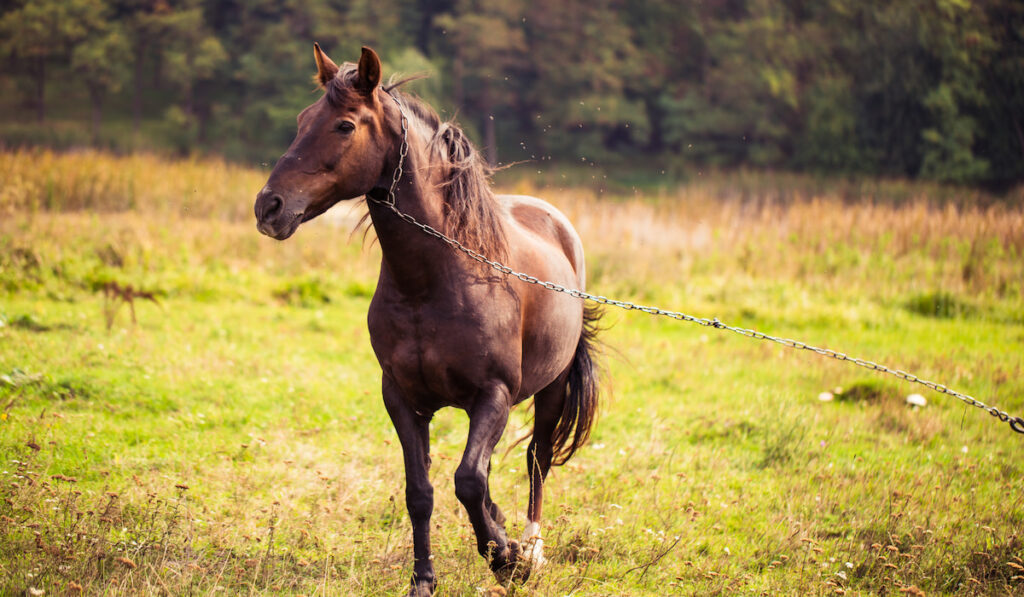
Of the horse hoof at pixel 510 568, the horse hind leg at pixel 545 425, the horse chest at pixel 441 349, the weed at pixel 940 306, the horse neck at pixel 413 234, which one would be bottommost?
the weed at pixel 940 306

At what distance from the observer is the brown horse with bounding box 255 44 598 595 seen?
3.04m

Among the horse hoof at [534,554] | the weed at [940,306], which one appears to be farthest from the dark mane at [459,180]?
the weed at [940,306]

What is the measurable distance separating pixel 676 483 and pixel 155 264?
8.71 m

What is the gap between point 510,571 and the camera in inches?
142

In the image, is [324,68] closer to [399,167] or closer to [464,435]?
[399,167]

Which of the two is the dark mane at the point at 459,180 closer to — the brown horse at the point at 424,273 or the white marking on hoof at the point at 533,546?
the brown horse at the point at 424,273

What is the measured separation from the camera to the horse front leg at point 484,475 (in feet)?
10.8

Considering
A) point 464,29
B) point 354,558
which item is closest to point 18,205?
point 354,558

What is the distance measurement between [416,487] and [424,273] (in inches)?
37.0

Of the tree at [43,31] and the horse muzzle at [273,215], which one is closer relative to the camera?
the horse muzzle at [273,215]

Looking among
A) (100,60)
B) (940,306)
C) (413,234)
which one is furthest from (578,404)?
(100,60)

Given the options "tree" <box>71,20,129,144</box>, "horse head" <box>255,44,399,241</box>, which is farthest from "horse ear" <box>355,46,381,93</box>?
"tree" <box>71,20,129,144</box>

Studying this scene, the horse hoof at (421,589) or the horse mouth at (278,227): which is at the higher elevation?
the horse mouth at (278,227)

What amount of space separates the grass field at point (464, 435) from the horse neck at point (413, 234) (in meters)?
1.01
